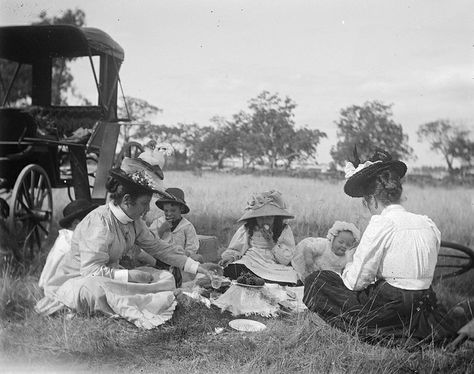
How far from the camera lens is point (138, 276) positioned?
10.8ft

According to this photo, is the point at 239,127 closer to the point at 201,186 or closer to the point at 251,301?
the point at 201,186

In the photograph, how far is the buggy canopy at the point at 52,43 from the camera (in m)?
5.31

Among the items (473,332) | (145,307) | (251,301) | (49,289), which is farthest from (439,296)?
(49,289)

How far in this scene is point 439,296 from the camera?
4148 mm

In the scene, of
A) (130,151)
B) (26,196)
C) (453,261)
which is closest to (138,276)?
(26,196)

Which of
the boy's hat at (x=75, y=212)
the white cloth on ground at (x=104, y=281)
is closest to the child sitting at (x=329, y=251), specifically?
the white cloth on ground at (x=104, y=281)

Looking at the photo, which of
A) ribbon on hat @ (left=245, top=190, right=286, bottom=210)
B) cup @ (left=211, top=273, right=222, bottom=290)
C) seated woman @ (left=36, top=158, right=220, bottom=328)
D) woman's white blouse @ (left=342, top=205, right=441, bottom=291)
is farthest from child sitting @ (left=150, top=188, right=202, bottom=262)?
woman's white blouse @ (left=342, top=205, right=441, bottom=291)

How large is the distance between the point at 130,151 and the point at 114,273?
341 centimetres

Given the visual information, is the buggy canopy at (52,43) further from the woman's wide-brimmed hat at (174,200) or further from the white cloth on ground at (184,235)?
the white cloth on ground at (184,235)

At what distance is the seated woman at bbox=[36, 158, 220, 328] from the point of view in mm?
3143

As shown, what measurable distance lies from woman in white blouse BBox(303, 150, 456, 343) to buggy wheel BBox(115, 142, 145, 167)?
367 centimetres

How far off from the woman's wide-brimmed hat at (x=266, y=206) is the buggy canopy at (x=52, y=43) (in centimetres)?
256

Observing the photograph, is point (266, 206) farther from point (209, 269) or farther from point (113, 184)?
point (113, 184)

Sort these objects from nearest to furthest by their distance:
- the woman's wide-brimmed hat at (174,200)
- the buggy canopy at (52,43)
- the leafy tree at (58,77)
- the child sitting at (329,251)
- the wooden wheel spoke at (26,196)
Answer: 1. the child sitting at (329,251)
2. the woman's wide-brimmed hat at (174,200)
3. the wooden wheel spoke at (26,196)
4. the leafy tree at (58,77)
5. the buggy canopy at (52,43)
